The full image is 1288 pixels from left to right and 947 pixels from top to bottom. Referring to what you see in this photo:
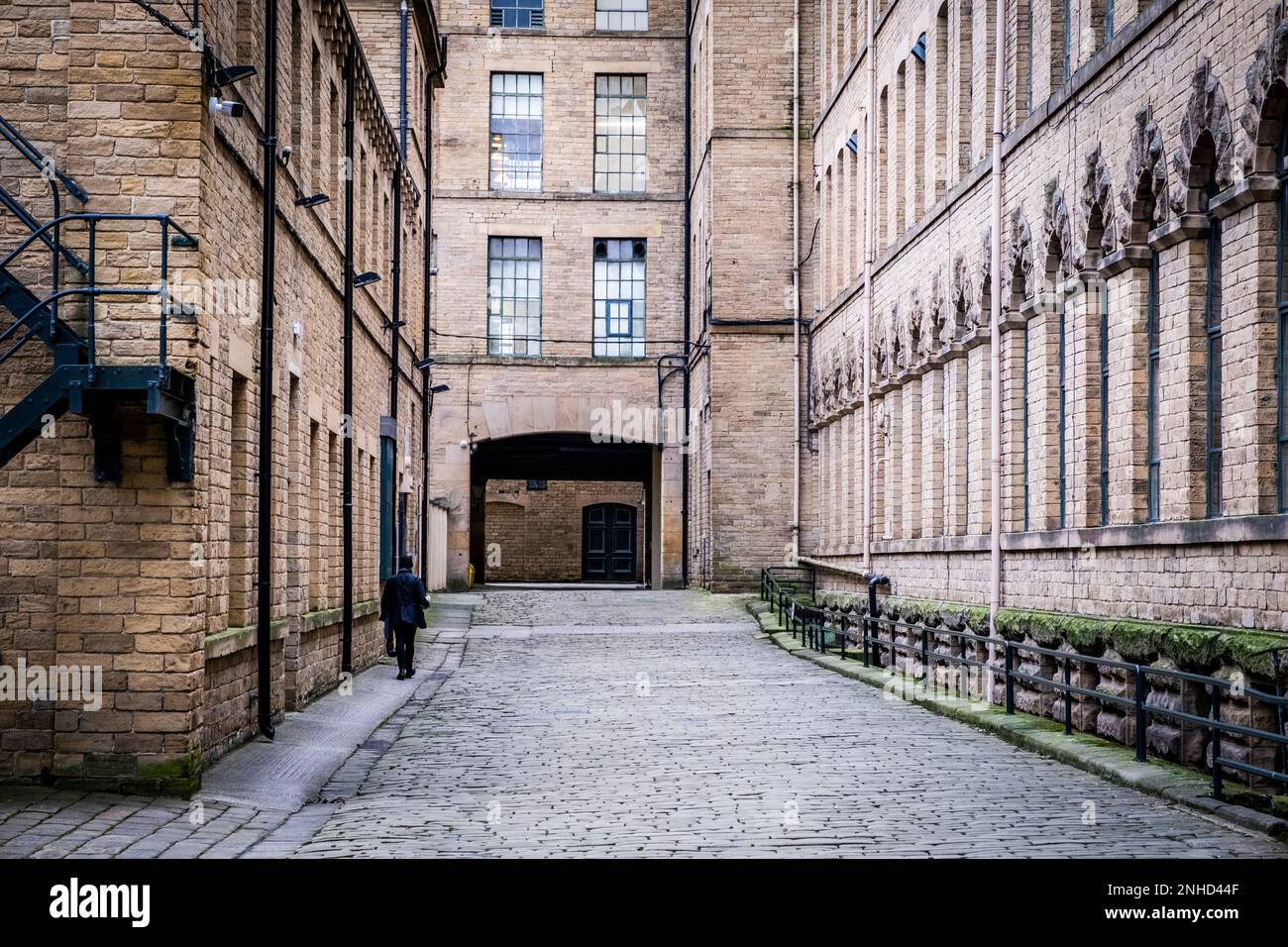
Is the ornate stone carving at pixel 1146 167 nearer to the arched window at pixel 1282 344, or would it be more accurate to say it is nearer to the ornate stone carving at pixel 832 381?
the arched window at pixel 1282 344

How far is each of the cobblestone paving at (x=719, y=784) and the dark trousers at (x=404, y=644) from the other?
748 mm

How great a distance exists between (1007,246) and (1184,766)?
810 cm

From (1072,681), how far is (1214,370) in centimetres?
328

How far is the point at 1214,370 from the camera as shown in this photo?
44.1ft

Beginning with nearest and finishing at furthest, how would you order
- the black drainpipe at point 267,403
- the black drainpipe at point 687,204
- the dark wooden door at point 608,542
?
1. the black drainpipe at point 267,403
2. the black drainpipe at point 687,204
3. the dark wooden door at point 608,542

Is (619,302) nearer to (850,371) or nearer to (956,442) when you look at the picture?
(850,371)

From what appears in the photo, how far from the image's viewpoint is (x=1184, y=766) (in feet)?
40.3

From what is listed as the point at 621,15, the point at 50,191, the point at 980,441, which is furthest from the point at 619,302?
the point at 50,191

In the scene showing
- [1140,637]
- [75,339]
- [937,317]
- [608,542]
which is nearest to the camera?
[75,339]

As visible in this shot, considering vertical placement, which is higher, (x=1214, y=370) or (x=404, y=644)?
(x=1214, y=370)

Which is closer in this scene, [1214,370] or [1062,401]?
[1214,370]

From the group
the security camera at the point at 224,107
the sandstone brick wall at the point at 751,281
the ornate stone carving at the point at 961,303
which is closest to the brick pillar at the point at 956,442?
the ornate stone carving at the point at 961,303

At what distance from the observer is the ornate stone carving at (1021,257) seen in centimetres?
1812
